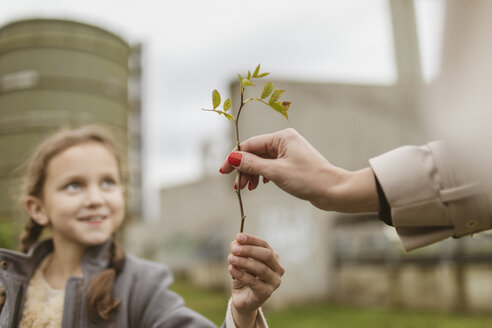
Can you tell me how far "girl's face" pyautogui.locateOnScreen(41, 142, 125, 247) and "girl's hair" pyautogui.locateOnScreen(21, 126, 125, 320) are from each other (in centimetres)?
4

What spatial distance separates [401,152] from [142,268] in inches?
34.4

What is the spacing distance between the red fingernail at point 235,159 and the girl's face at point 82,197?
58 centimetres

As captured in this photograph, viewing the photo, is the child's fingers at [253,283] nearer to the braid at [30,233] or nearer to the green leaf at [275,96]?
the green leaf at [275,96]

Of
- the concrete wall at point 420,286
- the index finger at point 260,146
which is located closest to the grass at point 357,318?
the concrete wall at point 420,286

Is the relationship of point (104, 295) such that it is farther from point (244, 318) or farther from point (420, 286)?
point (420, 286)

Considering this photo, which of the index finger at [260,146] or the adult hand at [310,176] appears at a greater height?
the index finger at [260,146]

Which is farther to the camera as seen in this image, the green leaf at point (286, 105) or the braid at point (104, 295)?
the braid at point (104, 295)

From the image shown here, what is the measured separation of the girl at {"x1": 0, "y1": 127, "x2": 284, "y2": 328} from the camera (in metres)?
1.21

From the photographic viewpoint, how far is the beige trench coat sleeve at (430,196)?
0.84 metres

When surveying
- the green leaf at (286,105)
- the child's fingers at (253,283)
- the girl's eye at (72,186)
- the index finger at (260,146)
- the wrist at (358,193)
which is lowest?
the child's fingers at (253,283)

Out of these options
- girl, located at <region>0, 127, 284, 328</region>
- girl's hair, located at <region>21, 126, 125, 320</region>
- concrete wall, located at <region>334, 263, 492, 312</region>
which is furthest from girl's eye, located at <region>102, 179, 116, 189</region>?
concrete wall, located at <region>334, 263, 492, 312</region>

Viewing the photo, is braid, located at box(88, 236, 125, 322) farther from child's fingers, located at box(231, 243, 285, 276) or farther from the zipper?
child's fingers, located at box(231, 243, 285, 276)

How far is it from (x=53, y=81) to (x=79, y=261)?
8.48m

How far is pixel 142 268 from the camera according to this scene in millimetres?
1373
